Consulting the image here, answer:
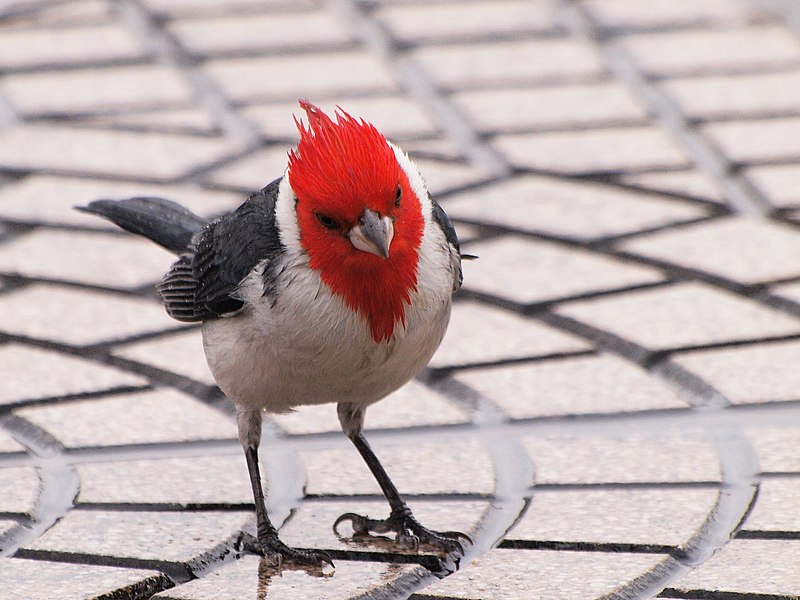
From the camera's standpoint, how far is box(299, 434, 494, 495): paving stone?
352cm

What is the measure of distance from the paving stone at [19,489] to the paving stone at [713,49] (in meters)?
3.76

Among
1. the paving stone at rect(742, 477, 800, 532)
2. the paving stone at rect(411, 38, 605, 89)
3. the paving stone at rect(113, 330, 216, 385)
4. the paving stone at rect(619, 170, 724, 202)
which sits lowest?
the paving stone at rect(113, 330, 216, 385)

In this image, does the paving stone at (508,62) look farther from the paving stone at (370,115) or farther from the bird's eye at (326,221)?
the bird's eye at (326,221)

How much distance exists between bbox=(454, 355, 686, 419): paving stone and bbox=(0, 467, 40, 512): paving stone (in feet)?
3.85

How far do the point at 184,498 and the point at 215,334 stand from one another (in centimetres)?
38

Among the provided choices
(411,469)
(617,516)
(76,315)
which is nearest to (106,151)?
(76,315)

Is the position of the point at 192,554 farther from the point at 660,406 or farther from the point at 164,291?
the point at 660,406

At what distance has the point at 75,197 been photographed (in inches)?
211

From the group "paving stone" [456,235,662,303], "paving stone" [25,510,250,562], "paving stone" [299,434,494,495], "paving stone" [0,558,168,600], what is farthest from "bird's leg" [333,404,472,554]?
"paving stone" [456,235,662,303]

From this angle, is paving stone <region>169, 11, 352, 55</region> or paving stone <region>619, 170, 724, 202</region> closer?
paving stone <region>619, 170, 724, 202</region>

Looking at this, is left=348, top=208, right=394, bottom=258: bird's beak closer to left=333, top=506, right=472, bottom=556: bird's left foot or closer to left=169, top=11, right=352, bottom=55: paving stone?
left=333, top=506, right=472, bottom=556: bird's left foot

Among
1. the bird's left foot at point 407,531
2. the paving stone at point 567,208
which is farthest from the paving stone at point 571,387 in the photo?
the paving stone at point 567,208

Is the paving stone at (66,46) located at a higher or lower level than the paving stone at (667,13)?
lower

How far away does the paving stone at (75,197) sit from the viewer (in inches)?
205
